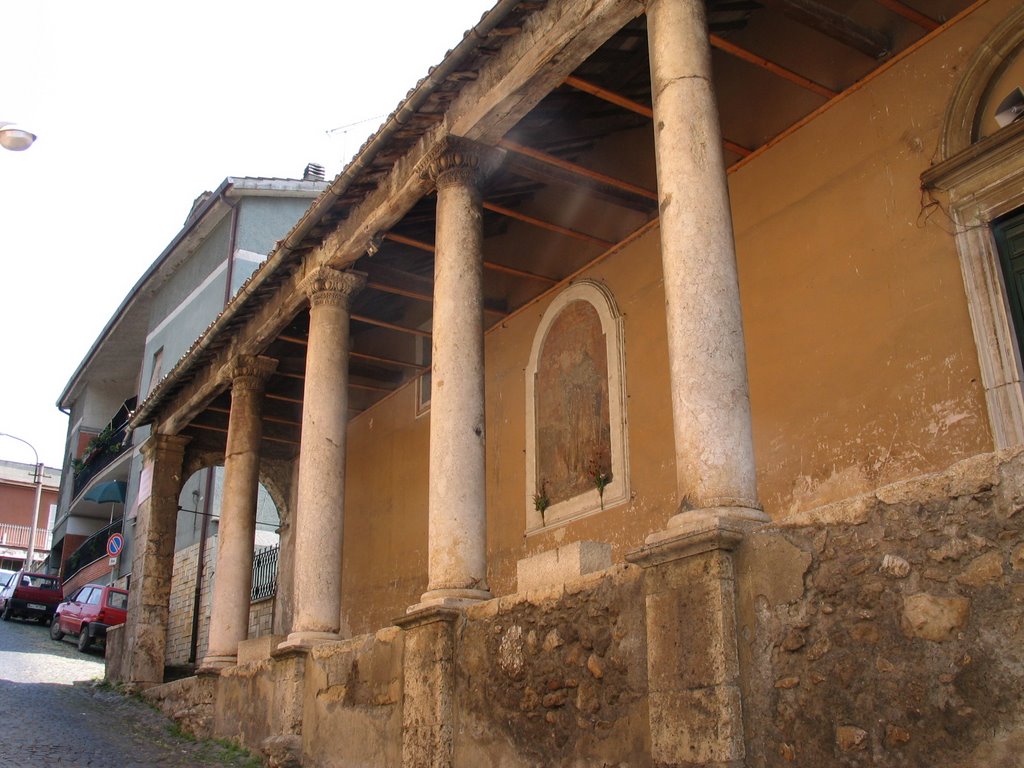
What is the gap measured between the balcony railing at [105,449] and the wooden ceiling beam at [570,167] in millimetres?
20381

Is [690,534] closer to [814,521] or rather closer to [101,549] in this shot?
[814,521]

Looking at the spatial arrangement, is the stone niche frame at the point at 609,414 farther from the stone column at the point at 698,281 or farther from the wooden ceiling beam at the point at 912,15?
the stone column at the point at 698,281

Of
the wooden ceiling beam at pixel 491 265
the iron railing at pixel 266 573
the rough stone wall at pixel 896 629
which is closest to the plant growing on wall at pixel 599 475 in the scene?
the wooden ceiling beam at pixel 491 265

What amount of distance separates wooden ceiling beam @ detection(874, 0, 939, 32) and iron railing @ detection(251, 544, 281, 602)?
A: 13.1 metres

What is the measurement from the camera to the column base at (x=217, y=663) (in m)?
11.7

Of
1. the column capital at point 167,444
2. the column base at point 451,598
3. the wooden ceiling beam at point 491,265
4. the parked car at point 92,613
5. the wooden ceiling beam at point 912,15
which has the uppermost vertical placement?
the wooden ceiling beam at point 912,15

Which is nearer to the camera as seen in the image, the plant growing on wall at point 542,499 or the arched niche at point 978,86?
the arched niche at point 978,86

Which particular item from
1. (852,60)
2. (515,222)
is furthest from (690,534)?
(515,222)

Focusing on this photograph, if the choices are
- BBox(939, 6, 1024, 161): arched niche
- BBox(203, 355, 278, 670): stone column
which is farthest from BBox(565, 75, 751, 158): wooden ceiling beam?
BBox(203, 355, 278, 670): stone column

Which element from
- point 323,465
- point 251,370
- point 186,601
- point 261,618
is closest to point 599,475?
point 323,465

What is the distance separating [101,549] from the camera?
92.2ft

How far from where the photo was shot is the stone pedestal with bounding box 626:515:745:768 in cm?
489

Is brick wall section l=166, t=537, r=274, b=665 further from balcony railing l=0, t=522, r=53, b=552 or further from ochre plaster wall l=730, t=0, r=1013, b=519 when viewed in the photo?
balcony railing l=0, t=522, r=53, b=552

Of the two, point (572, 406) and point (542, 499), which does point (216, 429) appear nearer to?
point (542, 499)
